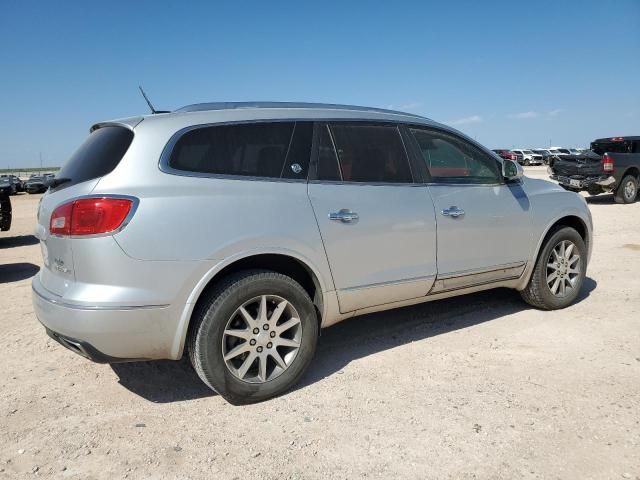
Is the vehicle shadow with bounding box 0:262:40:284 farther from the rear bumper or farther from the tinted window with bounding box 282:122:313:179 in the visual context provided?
the tinted window with bounding box 282:122:313:179

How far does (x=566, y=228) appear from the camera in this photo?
4.81 metres

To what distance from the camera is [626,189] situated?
1409 cm

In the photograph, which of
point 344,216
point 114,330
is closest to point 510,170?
point 344,216

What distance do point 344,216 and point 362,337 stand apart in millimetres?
1336

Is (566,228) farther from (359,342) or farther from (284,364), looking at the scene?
(284,364)

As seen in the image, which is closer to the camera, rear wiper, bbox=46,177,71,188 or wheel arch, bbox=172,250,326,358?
wheel arch, bbox=172,250,326,358

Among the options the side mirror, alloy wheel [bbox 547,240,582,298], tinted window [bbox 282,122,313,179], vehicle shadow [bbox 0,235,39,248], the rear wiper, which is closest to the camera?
the rear wiper

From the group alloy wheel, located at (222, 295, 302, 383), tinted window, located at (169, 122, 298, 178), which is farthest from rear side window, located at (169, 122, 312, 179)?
alloy wheel, located at (222, 295, 302, 383)

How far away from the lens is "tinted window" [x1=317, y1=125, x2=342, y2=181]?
11.4 feet

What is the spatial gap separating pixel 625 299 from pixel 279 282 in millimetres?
3808

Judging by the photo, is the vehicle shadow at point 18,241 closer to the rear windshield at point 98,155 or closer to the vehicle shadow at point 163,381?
the vehicle shadow at point 163,381

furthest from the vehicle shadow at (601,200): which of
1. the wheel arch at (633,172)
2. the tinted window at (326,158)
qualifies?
the tinted window at (326,158)

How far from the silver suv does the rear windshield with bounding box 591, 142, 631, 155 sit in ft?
40.0

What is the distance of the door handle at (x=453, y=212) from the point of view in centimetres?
393
